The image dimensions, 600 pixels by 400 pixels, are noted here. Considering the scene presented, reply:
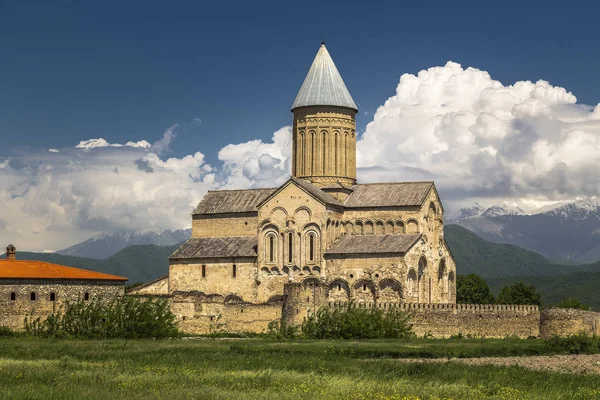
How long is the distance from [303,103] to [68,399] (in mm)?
42298

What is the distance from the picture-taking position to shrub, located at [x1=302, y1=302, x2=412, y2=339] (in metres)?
49.1

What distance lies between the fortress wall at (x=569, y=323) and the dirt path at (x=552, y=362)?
A: 32.6 ft

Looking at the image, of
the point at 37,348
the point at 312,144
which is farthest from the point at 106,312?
the point at 312,144

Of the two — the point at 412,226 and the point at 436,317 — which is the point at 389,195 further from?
the point at 436,317

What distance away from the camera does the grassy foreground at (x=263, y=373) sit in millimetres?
28734

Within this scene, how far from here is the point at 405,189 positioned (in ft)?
211

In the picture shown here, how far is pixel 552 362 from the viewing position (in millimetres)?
39125

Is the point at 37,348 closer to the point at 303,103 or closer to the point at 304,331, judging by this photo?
the point at 304,331

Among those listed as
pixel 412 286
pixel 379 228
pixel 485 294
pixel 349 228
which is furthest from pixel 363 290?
pixel 485 294

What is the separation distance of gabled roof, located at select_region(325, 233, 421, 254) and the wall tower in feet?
15.9

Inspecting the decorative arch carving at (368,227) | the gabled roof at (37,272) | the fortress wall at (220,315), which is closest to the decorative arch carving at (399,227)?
the decorative arch carving at (368,227)

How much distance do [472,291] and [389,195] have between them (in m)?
15.3

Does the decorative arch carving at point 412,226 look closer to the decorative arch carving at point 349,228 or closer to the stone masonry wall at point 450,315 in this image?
the decorative arch carving at point 349,228

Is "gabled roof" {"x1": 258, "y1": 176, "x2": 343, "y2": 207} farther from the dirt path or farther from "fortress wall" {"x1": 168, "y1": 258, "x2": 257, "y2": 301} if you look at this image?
the dirt path
